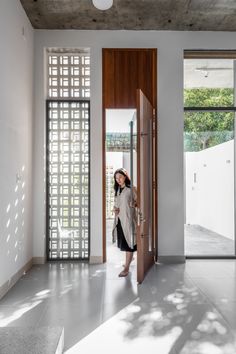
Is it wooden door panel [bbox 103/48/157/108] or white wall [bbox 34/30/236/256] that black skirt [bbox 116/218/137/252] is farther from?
wooden door panel [bbox 103/48/157/108]

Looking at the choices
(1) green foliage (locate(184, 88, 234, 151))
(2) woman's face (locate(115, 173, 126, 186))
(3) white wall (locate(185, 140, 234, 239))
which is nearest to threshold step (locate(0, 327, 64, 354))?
(2) woman's face (locate(115, 173, 126, 186))

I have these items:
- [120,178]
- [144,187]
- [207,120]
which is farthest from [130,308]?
[207,120]

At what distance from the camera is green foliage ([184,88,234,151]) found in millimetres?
5391

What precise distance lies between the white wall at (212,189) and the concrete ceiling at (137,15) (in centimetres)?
188

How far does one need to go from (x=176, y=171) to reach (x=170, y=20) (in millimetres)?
2215

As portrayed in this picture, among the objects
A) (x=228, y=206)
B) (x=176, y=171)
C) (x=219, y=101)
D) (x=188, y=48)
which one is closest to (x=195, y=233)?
(x=228, y=206)

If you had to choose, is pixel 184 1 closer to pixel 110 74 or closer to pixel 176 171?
pixel 110 74

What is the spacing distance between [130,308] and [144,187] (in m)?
1.60

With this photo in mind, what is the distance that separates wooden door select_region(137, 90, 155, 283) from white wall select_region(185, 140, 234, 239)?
0.80 m

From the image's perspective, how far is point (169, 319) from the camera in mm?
2963

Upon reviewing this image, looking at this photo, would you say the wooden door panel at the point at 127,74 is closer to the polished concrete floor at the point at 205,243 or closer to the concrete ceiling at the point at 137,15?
the concrete ceiling at the point at 137,15

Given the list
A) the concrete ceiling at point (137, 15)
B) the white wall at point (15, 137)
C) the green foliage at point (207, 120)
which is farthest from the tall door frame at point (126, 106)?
the white wall at point (15, 137)

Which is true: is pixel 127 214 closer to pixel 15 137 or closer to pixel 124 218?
pixel 124 218

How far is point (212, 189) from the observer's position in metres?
5.73
